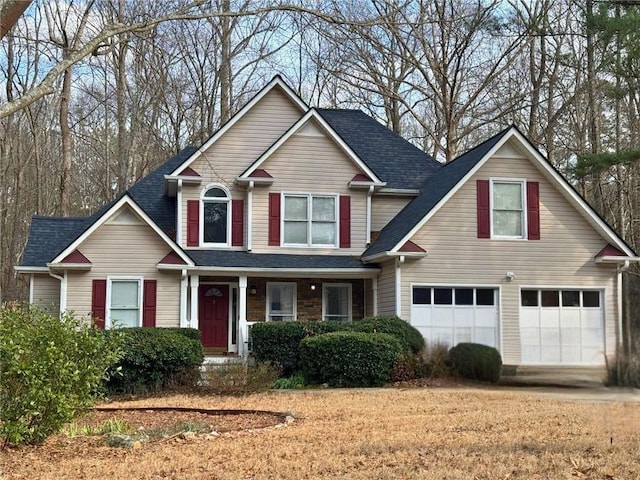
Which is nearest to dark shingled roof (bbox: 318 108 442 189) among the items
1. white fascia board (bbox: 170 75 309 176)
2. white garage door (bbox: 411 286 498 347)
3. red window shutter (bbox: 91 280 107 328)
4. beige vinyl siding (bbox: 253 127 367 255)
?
white fascia board (bbox: 170 75 309 176)

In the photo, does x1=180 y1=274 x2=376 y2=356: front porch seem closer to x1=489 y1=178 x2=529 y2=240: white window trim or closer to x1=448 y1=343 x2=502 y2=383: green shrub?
x1=489 y1=178 x2=529 y2=240: white window trim

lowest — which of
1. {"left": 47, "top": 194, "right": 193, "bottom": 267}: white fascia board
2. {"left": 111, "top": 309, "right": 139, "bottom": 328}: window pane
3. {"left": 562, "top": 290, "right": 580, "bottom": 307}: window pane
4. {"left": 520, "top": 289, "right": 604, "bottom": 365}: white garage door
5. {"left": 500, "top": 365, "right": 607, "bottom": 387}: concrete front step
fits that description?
{"left": 111, "top": 309, "right": 139, "bottom": 328}: window pane

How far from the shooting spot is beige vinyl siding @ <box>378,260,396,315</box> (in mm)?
19281

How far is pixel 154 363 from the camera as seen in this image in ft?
50.3

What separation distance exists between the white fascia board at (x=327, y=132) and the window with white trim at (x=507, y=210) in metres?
3.20

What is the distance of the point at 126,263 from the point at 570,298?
37.5 ft

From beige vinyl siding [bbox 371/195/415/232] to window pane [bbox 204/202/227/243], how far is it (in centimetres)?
428

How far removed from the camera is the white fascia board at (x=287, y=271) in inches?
763

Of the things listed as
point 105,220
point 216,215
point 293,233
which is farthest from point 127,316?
point 293,233

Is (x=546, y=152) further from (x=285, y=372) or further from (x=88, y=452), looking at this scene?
(x=88, y=452)

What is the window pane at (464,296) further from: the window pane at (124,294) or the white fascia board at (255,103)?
the window pane at (124,294)

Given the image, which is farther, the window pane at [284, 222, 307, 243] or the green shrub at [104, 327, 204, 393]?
the window pane at [284, 222, 307, 243]

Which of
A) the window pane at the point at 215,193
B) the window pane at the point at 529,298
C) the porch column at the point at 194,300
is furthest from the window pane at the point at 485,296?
the window pane at the point at 215,193

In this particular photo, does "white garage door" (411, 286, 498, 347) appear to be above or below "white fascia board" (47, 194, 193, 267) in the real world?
below
